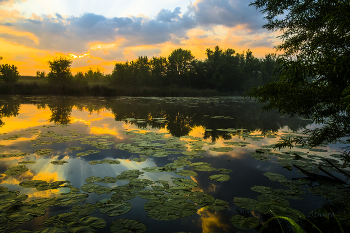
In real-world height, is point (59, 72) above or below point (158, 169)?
above

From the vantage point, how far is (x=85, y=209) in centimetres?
242

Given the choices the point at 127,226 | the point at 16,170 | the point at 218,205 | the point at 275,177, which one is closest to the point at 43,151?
the point at 16,170

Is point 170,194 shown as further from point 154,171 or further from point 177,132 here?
point 177,132

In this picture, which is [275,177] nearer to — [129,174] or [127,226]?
[129,174]

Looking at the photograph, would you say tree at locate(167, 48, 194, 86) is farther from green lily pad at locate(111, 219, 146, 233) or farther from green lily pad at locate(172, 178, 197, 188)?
green lily pad at locate(111, 219, 146, 233)

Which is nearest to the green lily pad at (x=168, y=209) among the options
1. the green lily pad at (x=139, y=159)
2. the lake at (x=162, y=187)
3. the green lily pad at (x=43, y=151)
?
the lake at (x=162, y=187)

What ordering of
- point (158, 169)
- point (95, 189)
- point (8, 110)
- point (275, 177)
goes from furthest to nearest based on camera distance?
point (8, 110), point (158, 169), point (275, 177), point (95, 189)

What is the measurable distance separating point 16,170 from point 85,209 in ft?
6.72

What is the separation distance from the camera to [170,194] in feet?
9.32

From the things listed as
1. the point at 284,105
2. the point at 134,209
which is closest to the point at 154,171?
the point at 134,209

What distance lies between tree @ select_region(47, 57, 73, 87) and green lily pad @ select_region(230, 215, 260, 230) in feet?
187

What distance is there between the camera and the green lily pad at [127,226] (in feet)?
6.87

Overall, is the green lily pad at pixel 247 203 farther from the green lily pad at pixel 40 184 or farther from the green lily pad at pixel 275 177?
the green lily pad at pixel 40 184

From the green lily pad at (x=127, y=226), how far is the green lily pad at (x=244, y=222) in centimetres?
105
